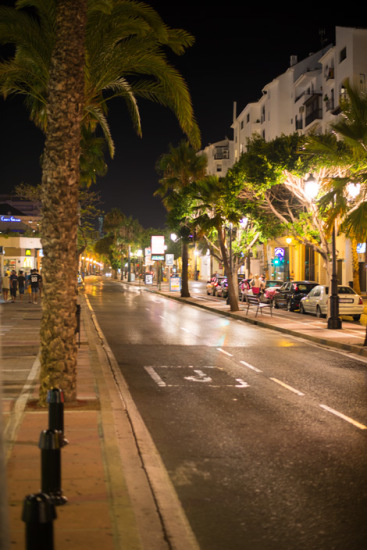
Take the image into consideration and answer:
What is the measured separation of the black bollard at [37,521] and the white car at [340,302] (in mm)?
24900

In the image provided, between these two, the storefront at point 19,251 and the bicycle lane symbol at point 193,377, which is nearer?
the bicycle lane symbol at point 193,377

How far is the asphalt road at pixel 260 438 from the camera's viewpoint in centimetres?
496

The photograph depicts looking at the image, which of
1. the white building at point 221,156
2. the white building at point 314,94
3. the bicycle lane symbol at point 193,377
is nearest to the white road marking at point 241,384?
the bicycle lane symbol at point 193,377

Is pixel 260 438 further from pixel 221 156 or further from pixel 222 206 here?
pixel 221 156

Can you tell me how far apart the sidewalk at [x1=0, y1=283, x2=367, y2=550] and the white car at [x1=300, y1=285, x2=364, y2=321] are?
17203mm

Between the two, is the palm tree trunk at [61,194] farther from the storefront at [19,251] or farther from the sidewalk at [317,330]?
the storefront at [19,251]

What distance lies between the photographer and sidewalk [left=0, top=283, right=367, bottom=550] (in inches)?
176

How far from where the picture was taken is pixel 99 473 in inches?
224

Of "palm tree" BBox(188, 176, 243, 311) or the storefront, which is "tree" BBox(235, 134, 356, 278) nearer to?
"palm tree" BBox(188, 176, 243, 311)

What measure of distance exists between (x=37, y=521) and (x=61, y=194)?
6204 millimetres

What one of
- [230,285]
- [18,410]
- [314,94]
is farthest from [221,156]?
[18,410]

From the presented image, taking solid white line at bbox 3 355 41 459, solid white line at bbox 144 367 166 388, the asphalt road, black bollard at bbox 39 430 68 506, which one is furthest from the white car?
black bollard at bbox 39 430 68 506

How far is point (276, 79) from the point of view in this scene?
6831cm

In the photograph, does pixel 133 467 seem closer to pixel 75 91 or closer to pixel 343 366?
pixel 75 91
